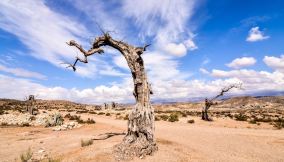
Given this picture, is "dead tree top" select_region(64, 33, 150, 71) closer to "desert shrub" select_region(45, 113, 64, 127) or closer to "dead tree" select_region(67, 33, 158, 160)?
"dead tree" select_region(67, 33, 158, 160)

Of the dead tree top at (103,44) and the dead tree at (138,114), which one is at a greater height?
the dead tree top at (103,44)

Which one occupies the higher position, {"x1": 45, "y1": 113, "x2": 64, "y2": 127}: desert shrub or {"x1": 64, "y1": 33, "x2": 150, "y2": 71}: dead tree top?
{"x1": 64, "y1": 33, "x2": 150, "y2": 71}: dead tree top

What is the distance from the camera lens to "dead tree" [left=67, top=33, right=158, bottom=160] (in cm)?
1249

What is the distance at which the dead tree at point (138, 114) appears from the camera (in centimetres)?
1249

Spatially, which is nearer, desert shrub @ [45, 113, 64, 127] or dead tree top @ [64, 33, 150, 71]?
dead tree top @ [64, 33, 150, 71]

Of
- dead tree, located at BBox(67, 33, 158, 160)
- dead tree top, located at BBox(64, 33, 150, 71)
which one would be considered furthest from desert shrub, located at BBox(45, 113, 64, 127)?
dead tree, located at BBox(67, 33, 158, 160)

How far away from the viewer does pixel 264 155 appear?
45.8 ft

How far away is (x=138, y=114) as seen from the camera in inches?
514

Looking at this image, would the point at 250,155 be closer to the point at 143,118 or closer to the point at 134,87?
the point at 143,118

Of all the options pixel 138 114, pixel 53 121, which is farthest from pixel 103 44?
pixel 53 121

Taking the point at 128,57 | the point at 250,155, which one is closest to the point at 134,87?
the point at 128,57

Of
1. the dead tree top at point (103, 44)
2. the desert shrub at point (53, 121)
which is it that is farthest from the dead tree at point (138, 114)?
the desert shrub at point (53, 121)

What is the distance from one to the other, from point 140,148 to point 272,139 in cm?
1118

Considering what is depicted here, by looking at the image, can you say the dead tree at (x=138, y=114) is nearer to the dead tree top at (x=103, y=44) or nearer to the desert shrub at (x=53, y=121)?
the dead tree top at (x=103, y=44)
